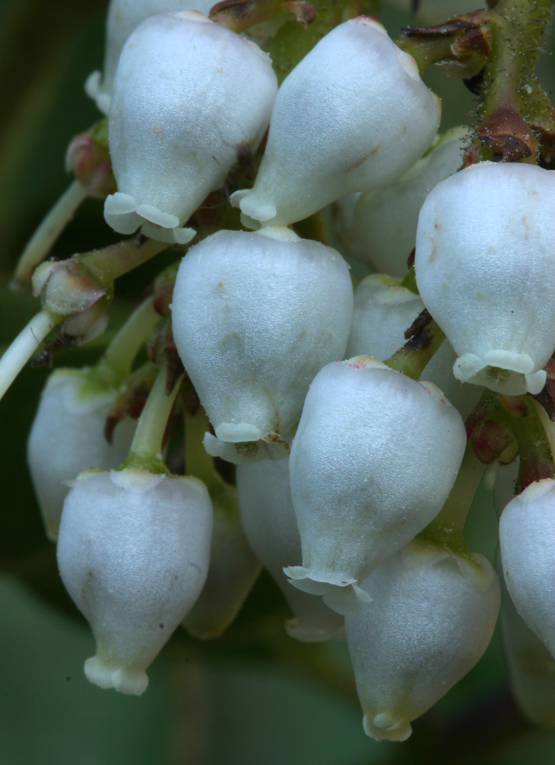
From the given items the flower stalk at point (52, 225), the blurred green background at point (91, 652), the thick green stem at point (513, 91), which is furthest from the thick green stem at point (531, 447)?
the blurred green background at point (91, 652)

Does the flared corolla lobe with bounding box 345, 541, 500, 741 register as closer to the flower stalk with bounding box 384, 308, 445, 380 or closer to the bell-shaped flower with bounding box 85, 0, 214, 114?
the flower stalk with bounding box 384, 308, 445, 380

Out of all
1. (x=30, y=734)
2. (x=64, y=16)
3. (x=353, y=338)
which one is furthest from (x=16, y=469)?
(x=353, y=338)

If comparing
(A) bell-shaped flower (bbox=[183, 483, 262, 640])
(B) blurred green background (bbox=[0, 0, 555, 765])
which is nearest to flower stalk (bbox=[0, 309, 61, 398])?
(A) bell-shaped flower (bbox=[183, 483, 262, 640])

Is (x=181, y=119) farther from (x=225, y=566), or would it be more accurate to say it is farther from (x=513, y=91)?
(x=225, y=566)

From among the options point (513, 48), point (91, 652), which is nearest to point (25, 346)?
point (513, 48)

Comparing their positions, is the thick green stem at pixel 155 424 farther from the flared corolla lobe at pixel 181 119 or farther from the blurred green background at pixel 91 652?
the blurred green background at pixel 91 652

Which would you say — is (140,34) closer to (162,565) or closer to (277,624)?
(162,565)

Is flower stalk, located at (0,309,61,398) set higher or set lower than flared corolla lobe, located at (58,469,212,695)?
higher
